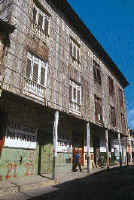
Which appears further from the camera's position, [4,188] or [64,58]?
[64,58]

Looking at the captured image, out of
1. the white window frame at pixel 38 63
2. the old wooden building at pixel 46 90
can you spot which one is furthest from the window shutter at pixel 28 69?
the white window frame at pixel 38 63

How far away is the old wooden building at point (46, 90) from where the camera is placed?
28.4 feet

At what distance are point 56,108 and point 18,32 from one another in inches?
184

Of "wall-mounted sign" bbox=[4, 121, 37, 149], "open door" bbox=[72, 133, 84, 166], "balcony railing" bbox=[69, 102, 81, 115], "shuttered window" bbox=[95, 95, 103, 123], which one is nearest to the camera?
"wall-mounted sign" bbox=[4, 121, 37, 149]

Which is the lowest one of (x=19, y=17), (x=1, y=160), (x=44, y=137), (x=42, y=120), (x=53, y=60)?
(x=1, y=160)

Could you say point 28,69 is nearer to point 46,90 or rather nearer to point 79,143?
point 46,90

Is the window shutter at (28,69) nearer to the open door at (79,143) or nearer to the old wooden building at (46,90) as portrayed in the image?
the old wooden building at (46,90)

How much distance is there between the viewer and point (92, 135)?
16938 mm

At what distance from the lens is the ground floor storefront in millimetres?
8656

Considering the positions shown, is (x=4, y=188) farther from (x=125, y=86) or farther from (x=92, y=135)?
(x=125, y=86)

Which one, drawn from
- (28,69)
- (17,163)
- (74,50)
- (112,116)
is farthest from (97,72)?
(17,163)

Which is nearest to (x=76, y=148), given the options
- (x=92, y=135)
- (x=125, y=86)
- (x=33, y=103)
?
(x=92, y=135)

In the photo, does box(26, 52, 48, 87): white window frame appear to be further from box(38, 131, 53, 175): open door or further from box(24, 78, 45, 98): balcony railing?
box(38, 131, 53, 175): open door

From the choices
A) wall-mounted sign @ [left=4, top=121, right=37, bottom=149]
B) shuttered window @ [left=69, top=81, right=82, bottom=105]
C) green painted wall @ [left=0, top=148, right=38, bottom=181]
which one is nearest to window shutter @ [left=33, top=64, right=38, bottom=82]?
wall-mounted sign @ [left=4, top=121, right=37, bottom=149]
